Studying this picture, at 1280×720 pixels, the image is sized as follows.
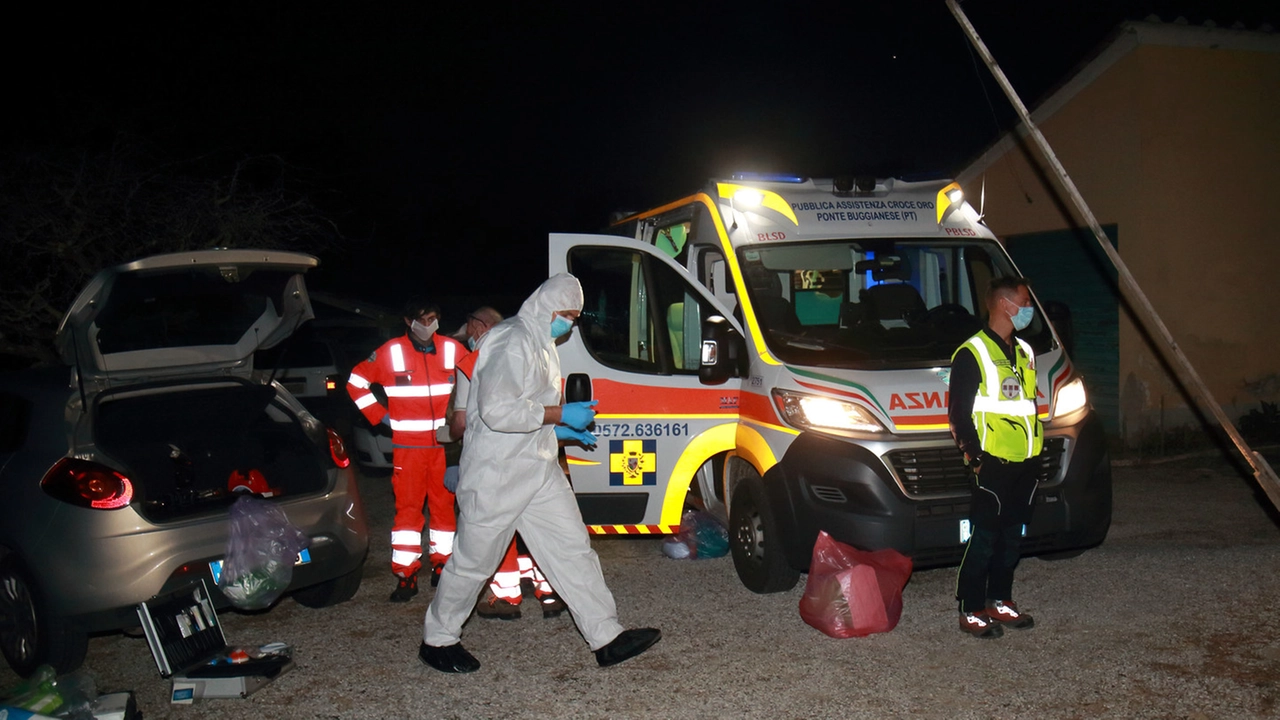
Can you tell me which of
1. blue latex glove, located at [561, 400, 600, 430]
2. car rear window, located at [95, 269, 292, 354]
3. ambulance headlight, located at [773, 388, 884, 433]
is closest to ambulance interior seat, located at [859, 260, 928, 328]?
ambulance headlight, located at [773, 388, 884, 433]

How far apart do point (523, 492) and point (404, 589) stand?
A: 180cm

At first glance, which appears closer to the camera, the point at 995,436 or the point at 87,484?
the point at 87,484

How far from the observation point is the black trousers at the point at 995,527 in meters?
5.05

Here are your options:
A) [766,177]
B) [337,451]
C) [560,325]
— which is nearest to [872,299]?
[766,177]

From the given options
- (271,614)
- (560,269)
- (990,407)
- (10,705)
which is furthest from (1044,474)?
(10,705)

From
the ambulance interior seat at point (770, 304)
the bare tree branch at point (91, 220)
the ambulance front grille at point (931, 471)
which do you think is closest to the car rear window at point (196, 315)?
the bare tree branch at point (91, 220)

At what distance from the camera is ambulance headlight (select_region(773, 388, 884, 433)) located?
5.44 meters

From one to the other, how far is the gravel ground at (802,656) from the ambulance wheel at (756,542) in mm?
118

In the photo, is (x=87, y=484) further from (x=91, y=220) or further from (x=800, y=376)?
(x=91, y=220)

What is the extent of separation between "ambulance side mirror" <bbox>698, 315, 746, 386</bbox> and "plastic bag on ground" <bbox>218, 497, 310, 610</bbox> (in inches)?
96.3

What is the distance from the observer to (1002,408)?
16.4 feet

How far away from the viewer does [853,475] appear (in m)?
5.34

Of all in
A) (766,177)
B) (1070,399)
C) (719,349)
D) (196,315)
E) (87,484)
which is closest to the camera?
(87,484)

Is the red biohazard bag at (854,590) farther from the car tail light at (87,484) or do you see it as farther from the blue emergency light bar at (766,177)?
the car tail light at (87,484)
